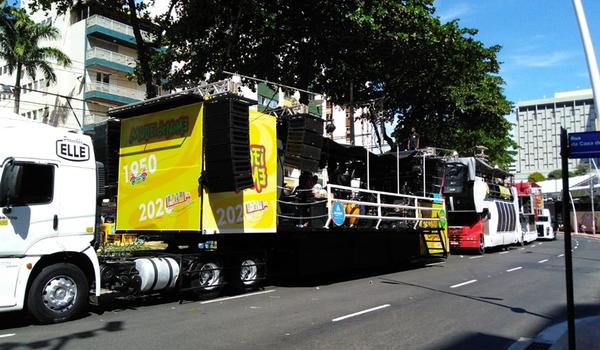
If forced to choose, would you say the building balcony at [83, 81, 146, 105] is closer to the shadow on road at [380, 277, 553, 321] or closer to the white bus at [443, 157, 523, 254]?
the white bus at [443, 157, 523, 254]

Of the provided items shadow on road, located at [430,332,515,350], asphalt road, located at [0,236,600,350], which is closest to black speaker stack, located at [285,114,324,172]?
asphalt road, located at [0,236,600,350]

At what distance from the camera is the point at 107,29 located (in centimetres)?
4509

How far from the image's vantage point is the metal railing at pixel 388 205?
42.3ft

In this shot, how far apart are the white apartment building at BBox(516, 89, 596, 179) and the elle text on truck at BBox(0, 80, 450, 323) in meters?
50.0

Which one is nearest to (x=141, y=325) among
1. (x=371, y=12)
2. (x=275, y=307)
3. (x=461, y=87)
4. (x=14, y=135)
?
(x=275, y=307)

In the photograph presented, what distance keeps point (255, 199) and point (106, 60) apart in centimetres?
3827

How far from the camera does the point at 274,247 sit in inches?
518

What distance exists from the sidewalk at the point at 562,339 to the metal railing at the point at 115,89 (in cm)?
4276

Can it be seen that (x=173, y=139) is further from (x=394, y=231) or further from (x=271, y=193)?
(x=394, y=231)

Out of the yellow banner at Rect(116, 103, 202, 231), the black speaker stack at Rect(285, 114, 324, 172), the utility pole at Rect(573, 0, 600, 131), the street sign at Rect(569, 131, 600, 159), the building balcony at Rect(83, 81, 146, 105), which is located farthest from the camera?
the building balcony at Rect(83, 81, 146, 105)

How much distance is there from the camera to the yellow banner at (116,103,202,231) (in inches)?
419

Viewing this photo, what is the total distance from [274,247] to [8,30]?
3215cm

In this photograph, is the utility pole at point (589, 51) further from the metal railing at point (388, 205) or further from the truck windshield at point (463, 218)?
the truck windshield at point (463, 218)

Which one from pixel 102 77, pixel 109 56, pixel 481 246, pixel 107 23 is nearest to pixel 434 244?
pixel 481 246
